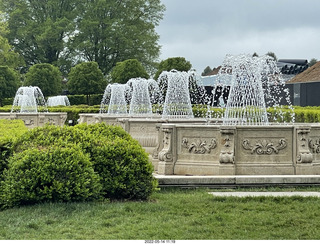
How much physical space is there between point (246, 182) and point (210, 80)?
3933cm

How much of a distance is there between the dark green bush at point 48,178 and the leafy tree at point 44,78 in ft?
126

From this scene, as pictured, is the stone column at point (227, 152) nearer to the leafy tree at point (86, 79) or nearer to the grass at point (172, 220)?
the grass at point (172, 220)

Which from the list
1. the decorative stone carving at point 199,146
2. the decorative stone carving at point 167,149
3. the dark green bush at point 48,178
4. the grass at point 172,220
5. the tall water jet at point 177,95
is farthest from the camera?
the tall water jet at point 177,95

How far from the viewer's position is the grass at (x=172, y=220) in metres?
6.23

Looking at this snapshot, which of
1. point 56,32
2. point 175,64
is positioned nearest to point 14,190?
point 175,64

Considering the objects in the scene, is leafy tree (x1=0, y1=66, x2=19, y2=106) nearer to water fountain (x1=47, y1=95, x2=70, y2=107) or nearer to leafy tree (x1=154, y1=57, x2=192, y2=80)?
water fountain (x1=47, y1=95, x2=70, y2=107)

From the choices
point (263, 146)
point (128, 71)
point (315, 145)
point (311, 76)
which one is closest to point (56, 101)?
point (128, 71)

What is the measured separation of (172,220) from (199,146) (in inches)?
163

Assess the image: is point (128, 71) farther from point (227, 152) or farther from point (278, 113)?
point (227, 152)

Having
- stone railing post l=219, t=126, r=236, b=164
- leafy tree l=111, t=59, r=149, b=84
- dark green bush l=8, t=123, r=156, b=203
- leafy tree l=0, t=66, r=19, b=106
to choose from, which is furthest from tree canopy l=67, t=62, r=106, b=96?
dark green bush l=8, t=123, r=156, b=203

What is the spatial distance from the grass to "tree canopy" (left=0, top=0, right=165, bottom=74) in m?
46.6

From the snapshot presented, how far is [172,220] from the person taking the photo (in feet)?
22.9

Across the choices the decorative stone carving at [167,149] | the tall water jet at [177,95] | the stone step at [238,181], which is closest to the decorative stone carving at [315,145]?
the stone step at [238,181]
